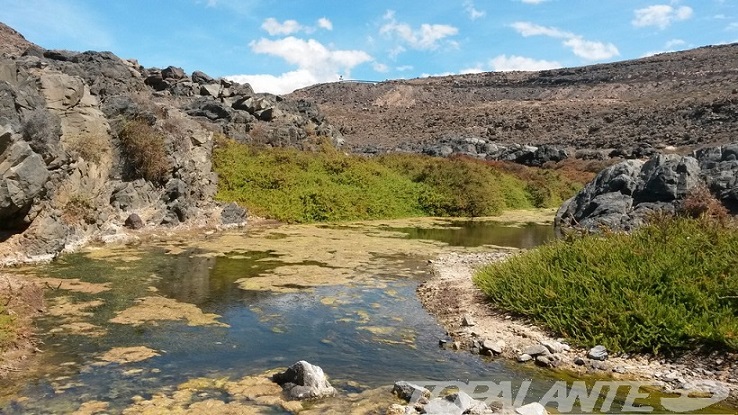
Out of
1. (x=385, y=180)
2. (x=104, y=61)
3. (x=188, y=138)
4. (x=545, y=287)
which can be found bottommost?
(x=545, y=287)

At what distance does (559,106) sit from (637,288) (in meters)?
70.3

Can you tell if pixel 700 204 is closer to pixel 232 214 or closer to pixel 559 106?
pixel 232 214

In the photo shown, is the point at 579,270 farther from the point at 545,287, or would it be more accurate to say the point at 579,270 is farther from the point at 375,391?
the point at 375,391

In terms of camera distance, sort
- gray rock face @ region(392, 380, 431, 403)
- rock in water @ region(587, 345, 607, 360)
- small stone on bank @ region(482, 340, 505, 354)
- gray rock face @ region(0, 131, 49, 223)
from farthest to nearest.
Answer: gray rock face @ region(0, 131, 49, 223) → small stone on bank @ region(482, 340, 505, 354) → rock in water @ region(587, 345, 607, 360) → gray rock face @ region(392, 380, 431, 403)

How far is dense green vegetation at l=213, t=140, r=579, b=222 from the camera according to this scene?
23.6 metres

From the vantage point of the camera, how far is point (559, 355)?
25.7 feet

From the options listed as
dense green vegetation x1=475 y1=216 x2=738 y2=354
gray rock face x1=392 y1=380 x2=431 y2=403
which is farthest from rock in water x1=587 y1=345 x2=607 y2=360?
gray rock face x1=392 y1=380 x2=431 y2=403

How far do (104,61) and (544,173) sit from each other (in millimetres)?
28947

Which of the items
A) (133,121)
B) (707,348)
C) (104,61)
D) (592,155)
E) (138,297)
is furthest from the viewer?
(592,155)

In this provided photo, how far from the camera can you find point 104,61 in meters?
28.1

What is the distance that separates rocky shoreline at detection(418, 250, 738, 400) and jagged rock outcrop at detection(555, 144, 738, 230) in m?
9.24

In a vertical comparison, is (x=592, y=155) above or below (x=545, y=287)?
above

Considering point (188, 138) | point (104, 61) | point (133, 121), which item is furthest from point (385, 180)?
point (104, 61)

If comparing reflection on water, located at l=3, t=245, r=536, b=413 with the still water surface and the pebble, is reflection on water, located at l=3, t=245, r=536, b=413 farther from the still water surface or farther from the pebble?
the pebble
